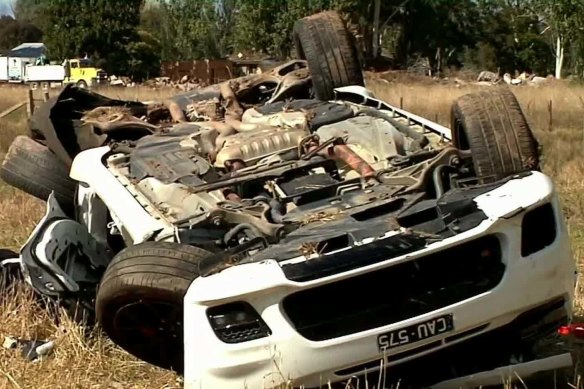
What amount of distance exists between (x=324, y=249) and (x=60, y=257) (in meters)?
1.56

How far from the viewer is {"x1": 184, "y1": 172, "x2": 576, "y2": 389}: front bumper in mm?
2979

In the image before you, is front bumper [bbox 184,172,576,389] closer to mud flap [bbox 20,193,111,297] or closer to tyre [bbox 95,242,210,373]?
tyre [bbox 95,242,210,373]

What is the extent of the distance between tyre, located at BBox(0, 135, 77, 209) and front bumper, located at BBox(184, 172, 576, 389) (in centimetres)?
247

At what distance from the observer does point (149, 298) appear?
333 cm

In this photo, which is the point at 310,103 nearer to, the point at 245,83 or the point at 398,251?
the point at 245,83

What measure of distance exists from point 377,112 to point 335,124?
0.28m

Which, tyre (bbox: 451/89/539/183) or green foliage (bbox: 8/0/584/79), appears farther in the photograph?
green foliage (bbox: 8/0/584/79)

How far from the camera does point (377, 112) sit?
484 cm

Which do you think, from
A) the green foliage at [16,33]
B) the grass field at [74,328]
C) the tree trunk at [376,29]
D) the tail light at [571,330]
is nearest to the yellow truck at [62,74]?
the tree trunk at [376,29]

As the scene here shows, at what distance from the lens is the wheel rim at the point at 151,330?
343 cm

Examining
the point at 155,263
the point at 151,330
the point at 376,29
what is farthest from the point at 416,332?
the point at 376,29

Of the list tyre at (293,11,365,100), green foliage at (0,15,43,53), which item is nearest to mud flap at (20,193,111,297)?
tyre at (293,11,365,100)

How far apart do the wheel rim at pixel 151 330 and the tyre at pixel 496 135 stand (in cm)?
139

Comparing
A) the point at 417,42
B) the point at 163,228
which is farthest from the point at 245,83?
the point at 417,42
